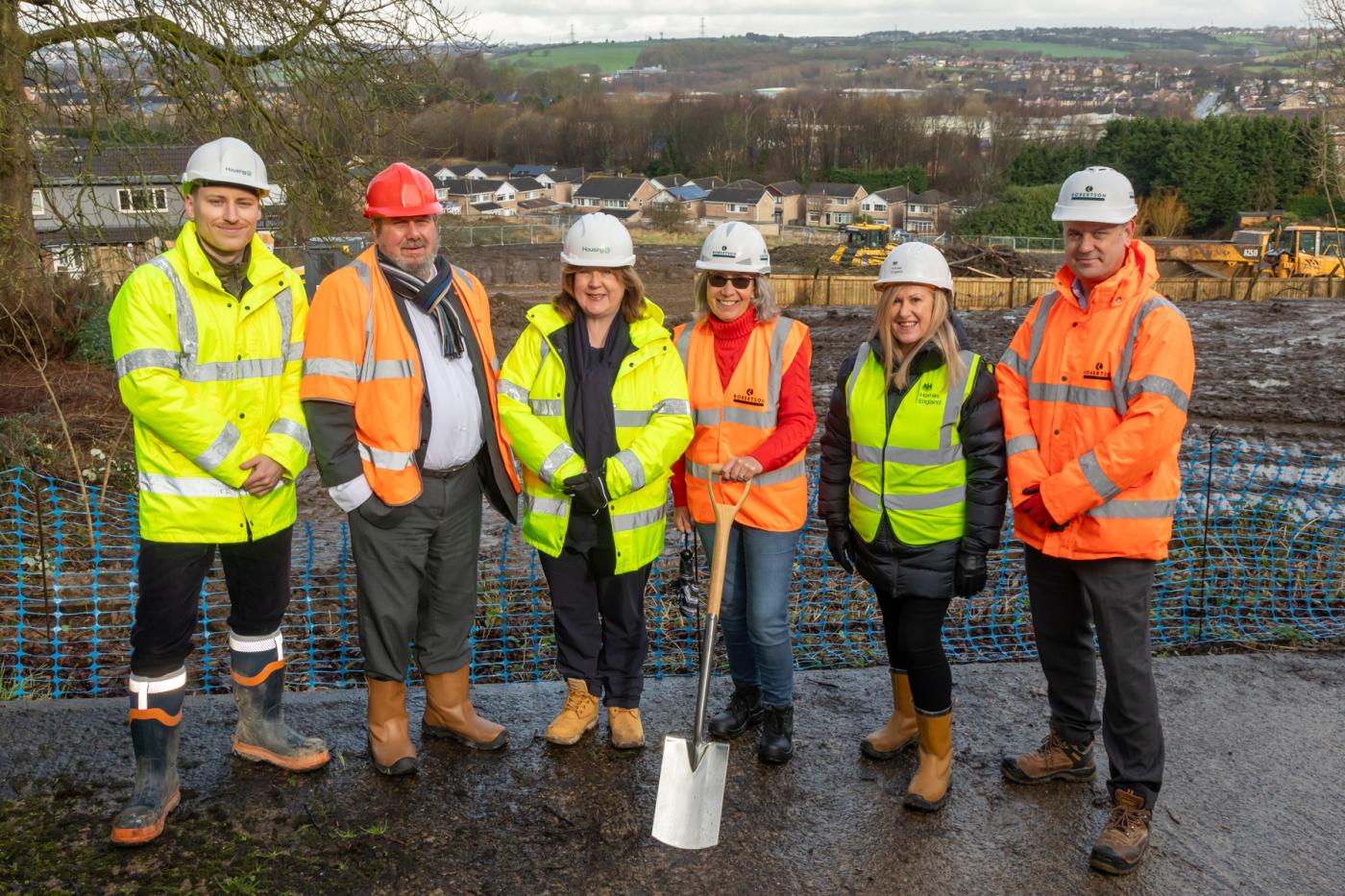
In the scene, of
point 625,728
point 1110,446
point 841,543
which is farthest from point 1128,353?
point 625,728

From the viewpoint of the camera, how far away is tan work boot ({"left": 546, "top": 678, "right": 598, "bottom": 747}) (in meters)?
4.39

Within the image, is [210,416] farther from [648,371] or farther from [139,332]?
[648,371]

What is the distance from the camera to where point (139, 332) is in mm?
3623

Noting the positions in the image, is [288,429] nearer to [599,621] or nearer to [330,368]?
[330,368]

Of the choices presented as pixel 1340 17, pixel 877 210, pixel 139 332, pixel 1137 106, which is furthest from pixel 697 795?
pixel 1137 106

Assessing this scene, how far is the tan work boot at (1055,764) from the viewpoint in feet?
13.8

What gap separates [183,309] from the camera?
3.69m

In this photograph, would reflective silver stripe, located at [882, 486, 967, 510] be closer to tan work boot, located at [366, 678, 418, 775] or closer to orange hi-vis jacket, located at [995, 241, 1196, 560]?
orange hi-vis jacket, located at [995, 241, 1196, 560]

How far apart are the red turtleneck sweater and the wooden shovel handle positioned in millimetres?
158

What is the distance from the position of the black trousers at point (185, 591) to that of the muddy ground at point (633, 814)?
574 millimetres

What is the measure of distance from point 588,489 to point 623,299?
2.51 ft

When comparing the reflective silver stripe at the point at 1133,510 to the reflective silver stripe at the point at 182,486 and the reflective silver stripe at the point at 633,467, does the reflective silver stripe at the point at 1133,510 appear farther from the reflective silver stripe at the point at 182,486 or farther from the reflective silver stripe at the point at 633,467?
the reflective silver stripe at the point at 182,486

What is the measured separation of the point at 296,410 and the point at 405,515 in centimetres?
54

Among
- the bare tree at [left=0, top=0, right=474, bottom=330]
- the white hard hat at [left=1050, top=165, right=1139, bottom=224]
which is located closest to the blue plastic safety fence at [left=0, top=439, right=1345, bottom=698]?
the white hard hat at [left=1050, top=165, right=1139, bottom=224]
